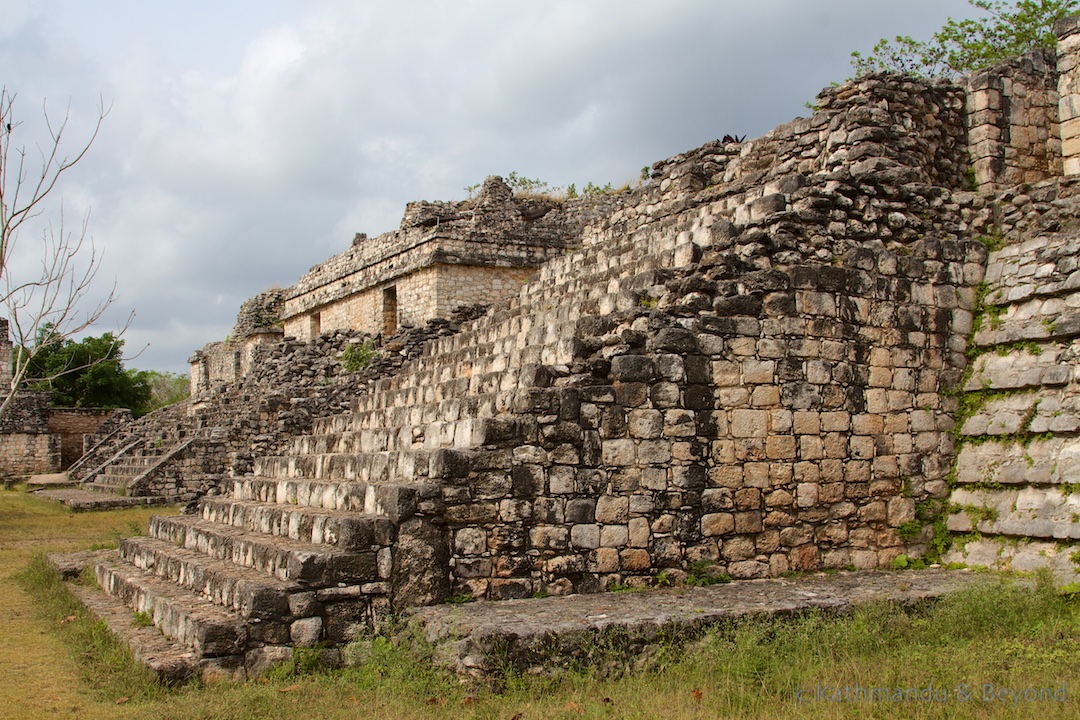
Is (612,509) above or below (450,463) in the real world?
below

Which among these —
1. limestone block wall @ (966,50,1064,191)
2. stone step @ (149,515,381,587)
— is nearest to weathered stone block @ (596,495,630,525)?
stone step @ (149,515,381,587)

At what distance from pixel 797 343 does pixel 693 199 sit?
3446mm

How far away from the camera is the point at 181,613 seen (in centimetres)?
629

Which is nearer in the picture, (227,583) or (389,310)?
(227,583)

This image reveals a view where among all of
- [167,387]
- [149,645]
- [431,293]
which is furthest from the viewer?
[167,387]

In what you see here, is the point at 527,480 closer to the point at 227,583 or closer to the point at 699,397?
the point at 699,397

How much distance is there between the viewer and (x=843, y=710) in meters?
4.79

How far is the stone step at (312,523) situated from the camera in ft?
20.0

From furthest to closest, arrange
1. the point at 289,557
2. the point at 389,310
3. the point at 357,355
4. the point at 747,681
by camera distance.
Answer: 1. the point at 389,310
2. the point at 357,355
3. the point at 289,557
4. the point at 747,681

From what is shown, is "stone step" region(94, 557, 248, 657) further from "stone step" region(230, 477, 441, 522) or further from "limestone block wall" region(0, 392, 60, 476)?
"limestone block wall" region(0, 392, 60, 476)

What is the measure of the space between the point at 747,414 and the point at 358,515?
10.3 ft

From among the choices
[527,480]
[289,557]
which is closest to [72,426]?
[289,557]

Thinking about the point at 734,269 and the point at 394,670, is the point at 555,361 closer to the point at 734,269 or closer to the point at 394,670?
the point at 734,269

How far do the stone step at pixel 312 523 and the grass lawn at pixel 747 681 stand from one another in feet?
2.24
